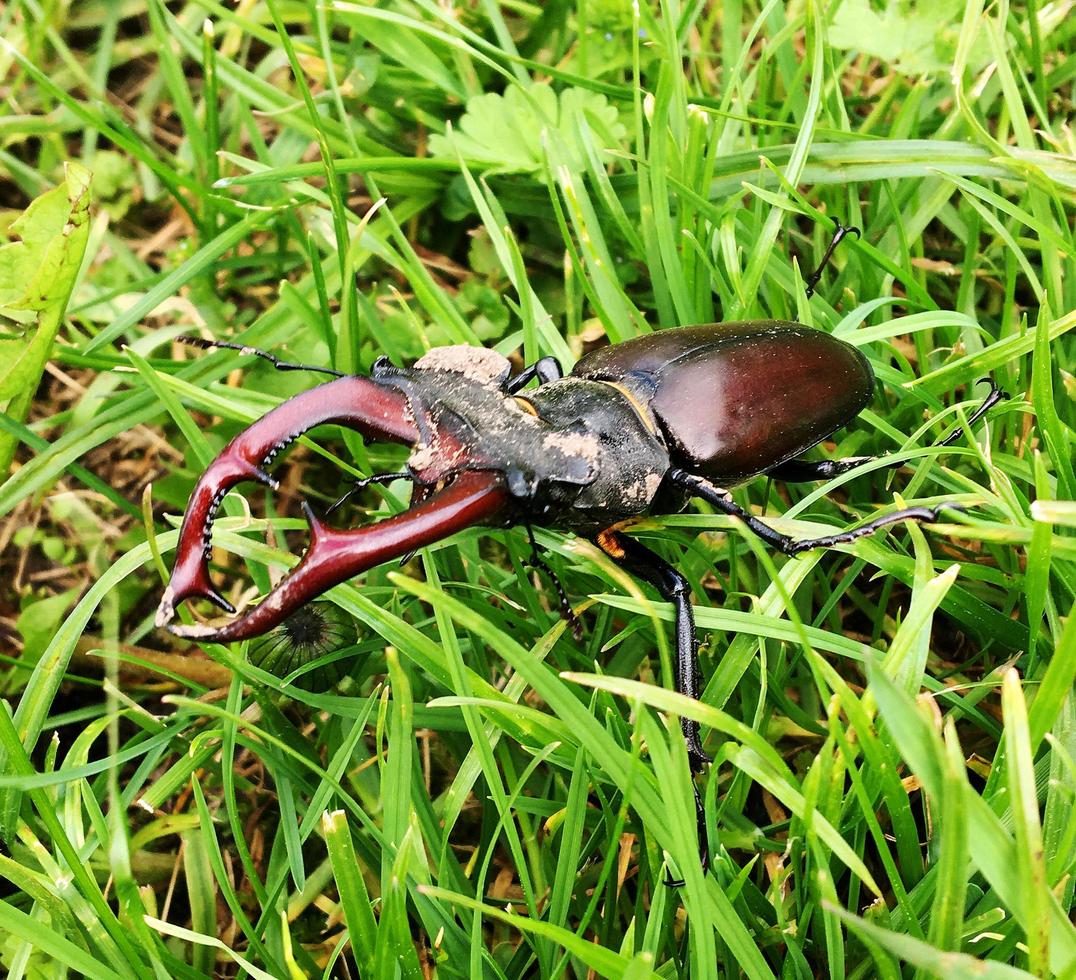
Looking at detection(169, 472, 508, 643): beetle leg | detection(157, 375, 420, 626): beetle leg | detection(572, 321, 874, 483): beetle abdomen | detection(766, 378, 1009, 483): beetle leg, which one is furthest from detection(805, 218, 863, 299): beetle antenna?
detection(169, 472, 508, 643): beetle leg

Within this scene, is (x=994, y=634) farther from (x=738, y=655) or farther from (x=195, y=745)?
(x=195, y=745)

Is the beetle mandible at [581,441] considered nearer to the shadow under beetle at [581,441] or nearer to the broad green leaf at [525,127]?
the shadow under beetle at [581,441]

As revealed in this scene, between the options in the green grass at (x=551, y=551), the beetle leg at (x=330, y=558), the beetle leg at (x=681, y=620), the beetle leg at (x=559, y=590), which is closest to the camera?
the beetle leg at (x=330, y=558)

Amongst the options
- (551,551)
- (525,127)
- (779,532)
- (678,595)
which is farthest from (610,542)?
(525,127)

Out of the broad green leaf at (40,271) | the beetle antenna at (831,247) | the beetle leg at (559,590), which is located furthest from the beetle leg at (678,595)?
the broad green leaf at (40,271)

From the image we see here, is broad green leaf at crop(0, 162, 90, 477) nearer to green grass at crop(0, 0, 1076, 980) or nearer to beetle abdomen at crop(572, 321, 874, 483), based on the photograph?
green grass at crop(0, 0, 1076, 980)

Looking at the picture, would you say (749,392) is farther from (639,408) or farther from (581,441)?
(581,441)

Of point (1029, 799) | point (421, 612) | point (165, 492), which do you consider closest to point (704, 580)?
point (421, 612)
